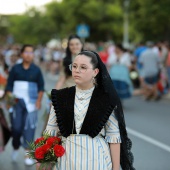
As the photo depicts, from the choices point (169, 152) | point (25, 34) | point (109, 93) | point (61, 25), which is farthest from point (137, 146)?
point (25, 34)

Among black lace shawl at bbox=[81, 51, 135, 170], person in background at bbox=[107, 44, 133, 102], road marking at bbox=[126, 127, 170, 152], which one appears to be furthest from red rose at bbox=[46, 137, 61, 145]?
person in background at bbox=[107, 44, 133, 102]

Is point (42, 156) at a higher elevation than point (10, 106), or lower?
lower

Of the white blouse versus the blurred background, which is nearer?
the white blouse

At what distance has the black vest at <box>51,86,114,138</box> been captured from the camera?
4336mm

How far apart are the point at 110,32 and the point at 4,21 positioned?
7332 centimetres

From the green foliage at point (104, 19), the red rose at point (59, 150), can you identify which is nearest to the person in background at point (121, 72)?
the red rose at point (59, 150)

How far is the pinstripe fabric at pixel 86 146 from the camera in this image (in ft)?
14.0

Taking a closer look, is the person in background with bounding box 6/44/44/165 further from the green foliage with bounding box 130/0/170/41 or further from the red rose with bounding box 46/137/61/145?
the green foliage with bounding box 130/0/170/41

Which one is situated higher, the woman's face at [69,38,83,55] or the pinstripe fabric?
the woman's face at [69,38,83,55]

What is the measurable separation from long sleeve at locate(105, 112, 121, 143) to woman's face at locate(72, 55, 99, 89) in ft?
1.12

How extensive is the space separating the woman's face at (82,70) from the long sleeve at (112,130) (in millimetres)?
340

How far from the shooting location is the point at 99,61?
A: 4.40 metres

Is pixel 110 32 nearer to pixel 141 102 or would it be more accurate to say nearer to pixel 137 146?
pixel 141 102

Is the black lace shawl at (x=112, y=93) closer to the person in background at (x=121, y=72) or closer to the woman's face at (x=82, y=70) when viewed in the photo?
the woman's face at (x=82, y=70)
